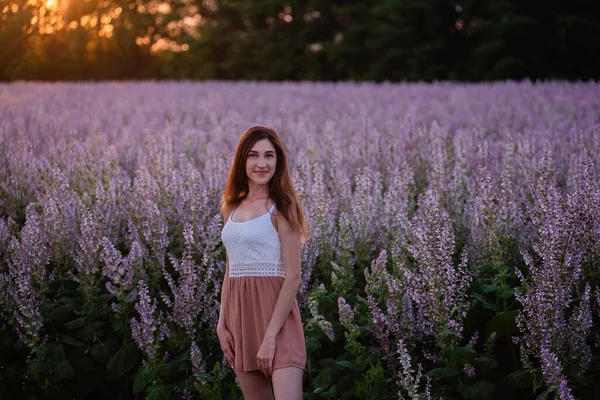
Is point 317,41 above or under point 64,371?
above

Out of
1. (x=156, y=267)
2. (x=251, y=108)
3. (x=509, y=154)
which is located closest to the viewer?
(x=156, y=267)

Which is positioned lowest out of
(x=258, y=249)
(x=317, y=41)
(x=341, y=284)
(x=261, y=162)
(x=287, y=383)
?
(x=287, y=383)

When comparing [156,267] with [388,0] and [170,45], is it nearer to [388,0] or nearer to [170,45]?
[388,0]

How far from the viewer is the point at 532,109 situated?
8.09 m

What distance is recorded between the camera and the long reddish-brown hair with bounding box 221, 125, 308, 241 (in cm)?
257

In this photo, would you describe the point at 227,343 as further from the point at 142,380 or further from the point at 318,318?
the point at 142,380

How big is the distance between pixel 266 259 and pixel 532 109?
21.0 ft

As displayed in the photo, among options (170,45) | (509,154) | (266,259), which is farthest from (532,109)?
(170,45)

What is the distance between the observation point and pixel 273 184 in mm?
2660

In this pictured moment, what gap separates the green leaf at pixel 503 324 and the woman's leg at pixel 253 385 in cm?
104

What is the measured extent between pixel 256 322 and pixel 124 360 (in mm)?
1066

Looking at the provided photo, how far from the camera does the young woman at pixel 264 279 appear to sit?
242 centimetres

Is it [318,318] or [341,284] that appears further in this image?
[341,284]

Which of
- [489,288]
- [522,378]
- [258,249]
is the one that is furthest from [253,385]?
[489,288]
